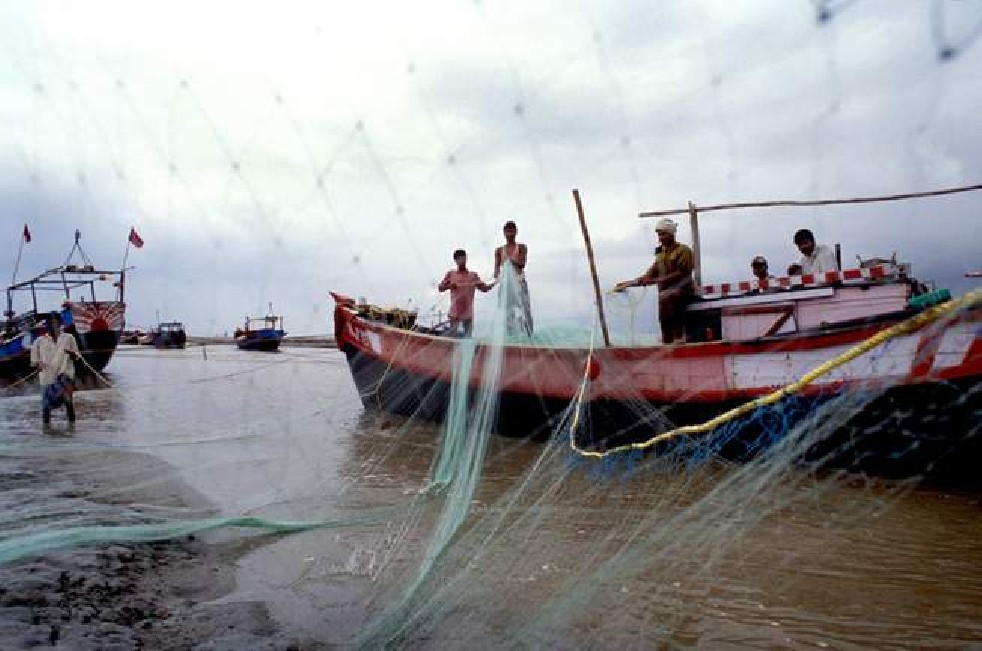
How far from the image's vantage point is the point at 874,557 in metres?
3.90

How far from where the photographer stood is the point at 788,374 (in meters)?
5.94

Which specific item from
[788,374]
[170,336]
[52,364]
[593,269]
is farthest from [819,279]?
[170,336]

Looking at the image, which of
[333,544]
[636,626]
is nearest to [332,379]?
[333,544]

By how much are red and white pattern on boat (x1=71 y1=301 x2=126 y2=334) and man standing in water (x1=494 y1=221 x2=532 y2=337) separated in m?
19.4

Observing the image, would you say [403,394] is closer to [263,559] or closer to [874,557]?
[263,559]

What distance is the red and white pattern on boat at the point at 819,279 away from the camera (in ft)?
19.2

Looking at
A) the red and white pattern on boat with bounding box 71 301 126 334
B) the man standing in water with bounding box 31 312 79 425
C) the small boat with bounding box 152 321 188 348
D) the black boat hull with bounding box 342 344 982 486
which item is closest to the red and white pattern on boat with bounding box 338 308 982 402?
the black boat hull with bounding box 342 344 982 486

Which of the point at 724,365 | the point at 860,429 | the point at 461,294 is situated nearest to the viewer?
the point at 860,429

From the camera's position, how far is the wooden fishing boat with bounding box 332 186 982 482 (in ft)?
16.9

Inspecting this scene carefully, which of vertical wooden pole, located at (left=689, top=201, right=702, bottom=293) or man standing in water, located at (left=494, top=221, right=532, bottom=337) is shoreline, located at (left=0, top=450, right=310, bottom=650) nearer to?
man standing in water, located at (left=494, top=221, right=532, bottom=337)

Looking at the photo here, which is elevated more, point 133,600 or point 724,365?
point 724,365

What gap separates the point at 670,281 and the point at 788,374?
5.06 feet

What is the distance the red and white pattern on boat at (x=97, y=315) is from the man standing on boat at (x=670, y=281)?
835 inches

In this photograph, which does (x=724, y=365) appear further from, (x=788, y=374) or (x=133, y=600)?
(x=133, y=600)
